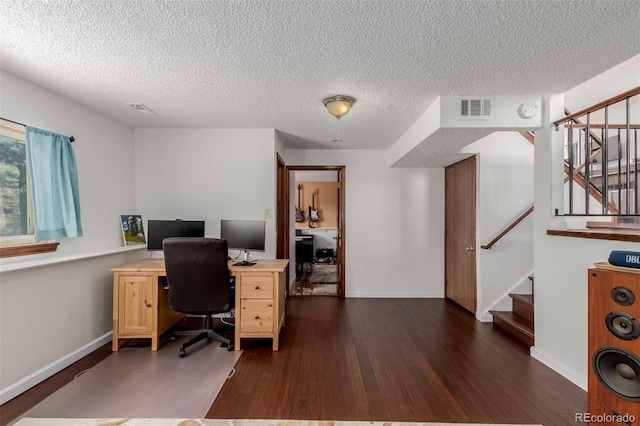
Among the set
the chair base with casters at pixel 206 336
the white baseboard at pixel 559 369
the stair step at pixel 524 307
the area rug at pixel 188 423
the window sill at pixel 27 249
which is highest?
the window sill at pixel 27 249

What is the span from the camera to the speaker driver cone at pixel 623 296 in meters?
1.42

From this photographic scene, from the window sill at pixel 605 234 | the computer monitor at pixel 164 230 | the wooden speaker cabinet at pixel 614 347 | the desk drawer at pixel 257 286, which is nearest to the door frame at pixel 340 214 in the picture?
the computer monitor at pixel 164 230

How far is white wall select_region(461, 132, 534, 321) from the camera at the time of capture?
3.55 meters

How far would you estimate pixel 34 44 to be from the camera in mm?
1802

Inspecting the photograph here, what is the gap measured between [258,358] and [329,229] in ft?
17.1

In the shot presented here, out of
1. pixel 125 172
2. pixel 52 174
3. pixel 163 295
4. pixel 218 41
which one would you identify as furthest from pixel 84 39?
pixel 163 295

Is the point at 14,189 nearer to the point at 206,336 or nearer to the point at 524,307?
the point at 206,336

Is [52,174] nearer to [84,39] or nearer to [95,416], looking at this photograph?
[84,39]

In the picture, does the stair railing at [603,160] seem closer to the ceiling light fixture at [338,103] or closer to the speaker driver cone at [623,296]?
the speaker driver cone at [623,296]

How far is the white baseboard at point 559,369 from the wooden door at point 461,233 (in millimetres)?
1099

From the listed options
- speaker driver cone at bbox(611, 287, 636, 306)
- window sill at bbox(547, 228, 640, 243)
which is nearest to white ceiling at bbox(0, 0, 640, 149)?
window sill at bbox(547, 228, 640, 243)

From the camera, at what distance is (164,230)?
10.5 feet

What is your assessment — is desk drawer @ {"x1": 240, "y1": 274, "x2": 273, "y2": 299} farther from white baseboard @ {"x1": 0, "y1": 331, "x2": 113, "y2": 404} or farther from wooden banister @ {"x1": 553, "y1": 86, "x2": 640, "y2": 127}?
wooden banister @ {"x1": 553, "y1": 86, "x2": 640, "y2": 127}

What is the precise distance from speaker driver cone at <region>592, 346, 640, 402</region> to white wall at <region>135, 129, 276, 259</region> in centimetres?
296
